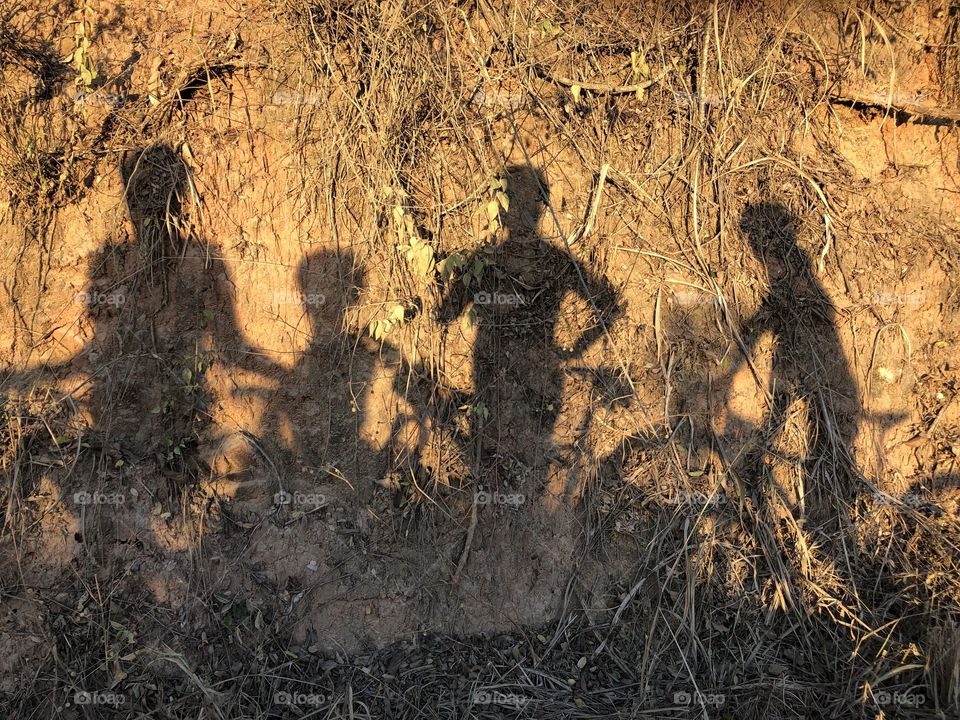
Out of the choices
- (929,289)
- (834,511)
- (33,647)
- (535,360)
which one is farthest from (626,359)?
(33,647)

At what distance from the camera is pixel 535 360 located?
3.96 metres

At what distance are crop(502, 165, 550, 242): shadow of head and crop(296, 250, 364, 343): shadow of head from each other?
99 centimetres

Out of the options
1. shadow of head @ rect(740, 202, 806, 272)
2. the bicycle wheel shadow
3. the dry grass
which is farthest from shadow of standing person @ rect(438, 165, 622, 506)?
shadow of head @ rect(740, 202, 806, 272)

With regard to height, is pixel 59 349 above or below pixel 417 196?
below

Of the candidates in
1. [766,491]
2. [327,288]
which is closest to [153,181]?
[327,288]

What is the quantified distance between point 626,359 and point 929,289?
2.06 meters

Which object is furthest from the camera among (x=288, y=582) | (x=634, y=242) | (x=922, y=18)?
(x=922, y=18)

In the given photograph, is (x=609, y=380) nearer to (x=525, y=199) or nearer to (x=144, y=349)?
(x=525, y=199)

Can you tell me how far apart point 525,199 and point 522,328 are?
2.65 ft

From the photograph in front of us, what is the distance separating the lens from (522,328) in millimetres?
3977

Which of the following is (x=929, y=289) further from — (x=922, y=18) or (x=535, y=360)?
(x=535, y=360)

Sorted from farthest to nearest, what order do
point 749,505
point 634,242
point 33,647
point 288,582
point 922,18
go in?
point 922,18, point 634,242, point 749,505, point 288,582, point 33,647

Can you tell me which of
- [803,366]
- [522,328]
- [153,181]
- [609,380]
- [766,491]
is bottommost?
[766,491]

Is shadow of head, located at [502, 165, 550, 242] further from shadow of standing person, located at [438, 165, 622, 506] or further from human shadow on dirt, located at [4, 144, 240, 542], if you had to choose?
human shadow on dirt, located at [4, 144, 240, 542]
